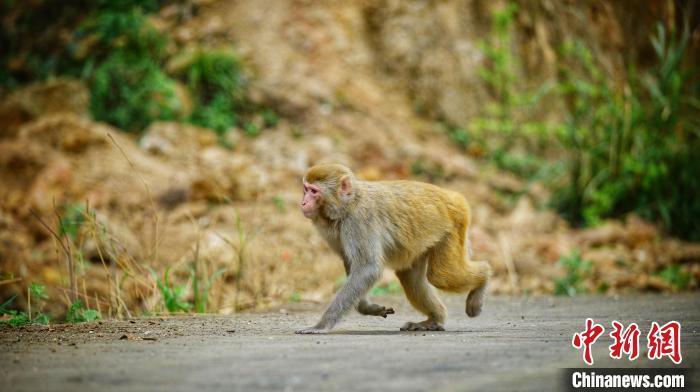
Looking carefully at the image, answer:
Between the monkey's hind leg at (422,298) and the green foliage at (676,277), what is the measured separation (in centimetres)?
482

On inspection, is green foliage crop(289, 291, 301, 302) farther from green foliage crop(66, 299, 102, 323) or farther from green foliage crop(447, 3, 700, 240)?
green foliage crop(447, 3, 700, 240)

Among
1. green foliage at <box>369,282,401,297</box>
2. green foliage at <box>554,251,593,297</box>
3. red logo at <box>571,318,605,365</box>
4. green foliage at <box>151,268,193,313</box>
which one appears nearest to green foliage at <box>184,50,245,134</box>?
green foliage at <box>369,282,401,297</box>

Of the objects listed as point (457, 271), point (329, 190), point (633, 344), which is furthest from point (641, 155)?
point (633, 344)

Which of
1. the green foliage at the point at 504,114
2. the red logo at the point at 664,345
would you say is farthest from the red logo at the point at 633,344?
the green foliage at the point at 504,114

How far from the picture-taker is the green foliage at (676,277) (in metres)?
8.77

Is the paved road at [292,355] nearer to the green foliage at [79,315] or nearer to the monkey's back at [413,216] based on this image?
the green foliage at [79,315]

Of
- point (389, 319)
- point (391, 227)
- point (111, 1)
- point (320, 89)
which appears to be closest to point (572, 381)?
point (391, 227)

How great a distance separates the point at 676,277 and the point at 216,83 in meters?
8.46

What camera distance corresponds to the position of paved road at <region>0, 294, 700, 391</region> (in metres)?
2.67

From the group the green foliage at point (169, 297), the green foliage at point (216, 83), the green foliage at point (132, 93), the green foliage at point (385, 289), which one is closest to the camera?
the green foliage at point (169, 297)

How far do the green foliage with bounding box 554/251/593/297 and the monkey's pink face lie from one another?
4.67 metres

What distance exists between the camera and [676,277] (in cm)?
893

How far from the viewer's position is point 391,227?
5125 millimetres

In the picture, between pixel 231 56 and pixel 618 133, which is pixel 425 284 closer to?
pixel 618 133
